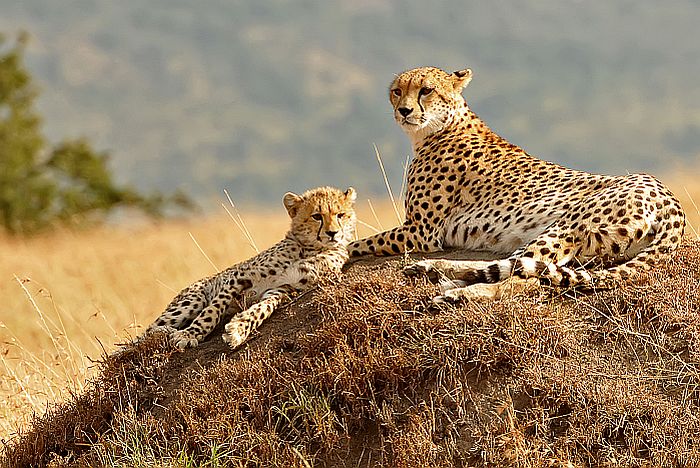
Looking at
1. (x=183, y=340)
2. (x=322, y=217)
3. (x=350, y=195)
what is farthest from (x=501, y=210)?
(x=183, y=340)

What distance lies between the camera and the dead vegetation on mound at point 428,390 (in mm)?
4871

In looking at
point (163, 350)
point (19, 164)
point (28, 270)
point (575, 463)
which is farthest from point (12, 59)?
point (575, 463)

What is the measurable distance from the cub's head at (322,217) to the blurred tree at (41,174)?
18.5 meters

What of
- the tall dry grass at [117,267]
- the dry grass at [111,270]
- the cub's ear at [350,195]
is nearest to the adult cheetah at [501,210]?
the cub's ear at [350,195]

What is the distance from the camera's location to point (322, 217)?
20.3ft

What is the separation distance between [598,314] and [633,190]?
78 cm

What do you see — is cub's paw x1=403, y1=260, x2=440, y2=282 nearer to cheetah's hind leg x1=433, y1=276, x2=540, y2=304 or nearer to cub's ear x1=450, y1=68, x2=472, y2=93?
cheetah's hind leg x1=433, y1=276, x2=540, y2=304

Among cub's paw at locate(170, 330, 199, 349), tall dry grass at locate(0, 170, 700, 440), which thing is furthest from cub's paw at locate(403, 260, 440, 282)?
tall dry grass at locate(0, 170, 700, 440)

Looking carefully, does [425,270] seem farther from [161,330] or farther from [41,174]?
[41,174]

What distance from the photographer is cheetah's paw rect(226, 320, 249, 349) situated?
566cm

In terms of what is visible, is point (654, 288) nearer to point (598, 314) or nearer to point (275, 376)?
point (598, 314)

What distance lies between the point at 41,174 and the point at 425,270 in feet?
72.8

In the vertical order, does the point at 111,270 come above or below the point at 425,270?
above

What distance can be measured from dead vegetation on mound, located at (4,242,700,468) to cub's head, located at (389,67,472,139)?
5.20 feet
